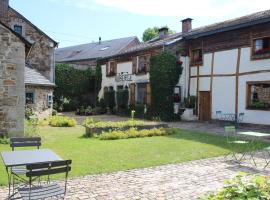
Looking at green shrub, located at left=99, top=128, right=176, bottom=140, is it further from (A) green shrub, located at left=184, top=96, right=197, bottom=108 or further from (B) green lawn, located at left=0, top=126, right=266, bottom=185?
(A) green shrub, located at left=184, top=96, right=197, bottom=108

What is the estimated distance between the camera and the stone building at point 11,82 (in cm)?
1144

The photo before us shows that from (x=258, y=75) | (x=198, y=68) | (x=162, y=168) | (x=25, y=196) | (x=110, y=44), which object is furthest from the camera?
(x=110, y=44)

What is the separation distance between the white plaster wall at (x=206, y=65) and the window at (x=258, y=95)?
3152 millimetres

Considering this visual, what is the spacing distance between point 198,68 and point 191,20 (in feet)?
15.7

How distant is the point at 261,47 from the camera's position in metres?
17.1

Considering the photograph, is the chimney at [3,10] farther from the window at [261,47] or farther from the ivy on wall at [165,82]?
the window at [261,47]

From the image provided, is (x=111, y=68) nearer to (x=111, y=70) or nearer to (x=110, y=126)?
(x=111, y=70)

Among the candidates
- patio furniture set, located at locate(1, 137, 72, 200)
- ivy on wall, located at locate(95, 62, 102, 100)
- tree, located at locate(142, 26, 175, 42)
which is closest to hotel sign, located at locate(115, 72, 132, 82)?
ivy on wall, located at locate(95, 62, 102, 100)

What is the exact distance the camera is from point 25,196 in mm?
4465

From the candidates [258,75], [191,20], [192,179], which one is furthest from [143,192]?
[191,20]

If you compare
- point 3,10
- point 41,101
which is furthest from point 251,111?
point 3,10

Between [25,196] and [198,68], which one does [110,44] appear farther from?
[25,196]

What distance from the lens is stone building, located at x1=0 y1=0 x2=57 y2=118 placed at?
1988cm

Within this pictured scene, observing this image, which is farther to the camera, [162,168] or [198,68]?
[198,68]
